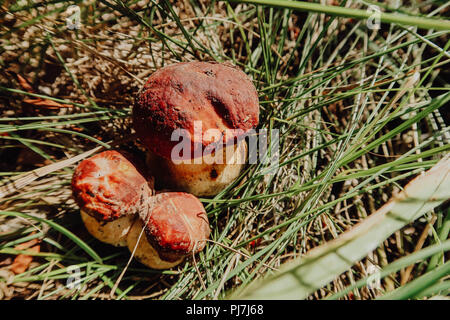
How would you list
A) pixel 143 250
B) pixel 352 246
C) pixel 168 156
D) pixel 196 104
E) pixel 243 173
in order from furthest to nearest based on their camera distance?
pixel 243 173, pixel 143 250, pixel 168 156, pixel 196 104, pixel 352 246

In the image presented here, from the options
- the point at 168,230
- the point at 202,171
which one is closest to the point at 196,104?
the point at 202,171

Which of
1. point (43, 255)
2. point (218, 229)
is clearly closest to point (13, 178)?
point (43, 255)

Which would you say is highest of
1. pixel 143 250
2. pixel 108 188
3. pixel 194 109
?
pixel 194 109

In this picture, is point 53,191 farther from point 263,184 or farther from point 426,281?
point 426,281

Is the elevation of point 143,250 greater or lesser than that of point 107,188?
lesser

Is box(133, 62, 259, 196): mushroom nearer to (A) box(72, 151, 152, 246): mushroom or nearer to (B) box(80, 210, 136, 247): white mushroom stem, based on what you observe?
(A) box(72, 151, 152, 246): mushroom

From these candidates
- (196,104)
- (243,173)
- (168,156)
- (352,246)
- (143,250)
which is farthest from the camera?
(243,173)

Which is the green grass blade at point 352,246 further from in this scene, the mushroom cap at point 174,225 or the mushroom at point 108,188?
the mushroom at point 108,188

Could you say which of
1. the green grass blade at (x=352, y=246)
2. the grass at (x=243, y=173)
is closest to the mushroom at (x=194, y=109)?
the grass at (x=243, y=173)

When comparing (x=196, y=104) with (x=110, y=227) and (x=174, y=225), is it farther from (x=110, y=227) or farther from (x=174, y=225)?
(x=110, y=227)

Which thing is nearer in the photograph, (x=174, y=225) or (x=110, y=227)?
(x=174, y=225)
